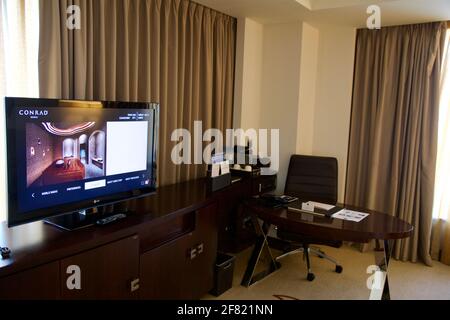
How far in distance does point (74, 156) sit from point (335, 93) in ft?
9.67

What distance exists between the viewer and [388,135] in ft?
12.4

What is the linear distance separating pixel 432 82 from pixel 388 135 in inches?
24.9

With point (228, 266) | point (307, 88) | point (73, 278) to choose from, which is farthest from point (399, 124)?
point (73, 278)

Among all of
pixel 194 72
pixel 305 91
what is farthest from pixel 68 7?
pixel 305 91

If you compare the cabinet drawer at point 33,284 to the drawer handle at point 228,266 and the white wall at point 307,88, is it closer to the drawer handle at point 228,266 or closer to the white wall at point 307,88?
the drawer handle at point 228,266

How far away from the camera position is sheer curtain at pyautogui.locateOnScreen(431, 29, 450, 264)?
3529 millimetres

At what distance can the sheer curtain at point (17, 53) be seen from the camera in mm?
1990

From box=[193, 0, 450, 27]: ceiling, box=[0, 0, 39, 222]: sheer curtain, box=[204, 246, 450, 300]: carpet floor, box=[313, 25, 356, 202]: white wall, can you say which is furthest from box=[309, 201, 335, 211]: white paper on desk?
box=[0, 0, 39, 222]: sheer curtain

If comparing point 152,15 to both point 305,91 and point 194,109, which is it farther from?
point 305,91

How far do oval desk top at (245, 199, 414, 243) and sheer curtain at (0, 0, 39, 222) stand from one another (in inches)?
70.2

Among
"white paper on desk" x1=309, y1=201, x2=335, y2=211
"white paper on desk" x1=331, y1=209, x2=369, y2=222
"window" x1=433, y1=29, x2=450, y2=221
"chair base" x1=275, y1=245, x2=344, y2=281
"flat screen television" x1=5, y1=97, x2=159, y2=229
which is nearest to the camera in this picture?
"flat screen television" x1=5, y1=97, x2=159, y2=229

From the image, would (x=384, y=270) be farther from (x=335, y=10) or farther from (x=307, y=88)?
(x=335, y=10)

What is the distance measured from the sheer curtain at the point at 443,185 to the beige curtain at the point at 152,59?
6.82 feet

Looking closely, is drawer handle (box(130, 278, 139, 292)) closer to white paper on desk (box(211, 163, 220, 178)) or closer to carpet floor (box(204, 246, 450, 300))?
carpet floor (box(204, 246, 450, 300))
